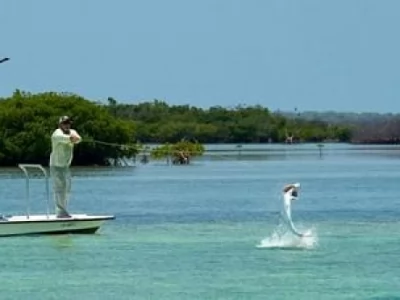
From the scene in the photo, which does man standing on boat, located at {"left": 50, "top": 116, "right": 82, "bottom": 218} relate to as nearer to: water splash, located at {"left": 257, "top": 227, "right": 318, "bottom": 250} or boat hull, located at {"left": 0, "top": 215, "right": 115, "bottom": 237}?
boat hull, located at {"left": 0, "top": 215, "right": 115, "bottom": 237}

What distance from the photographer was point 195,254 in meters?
29.7

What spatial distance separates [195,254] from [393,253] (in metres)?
3.58

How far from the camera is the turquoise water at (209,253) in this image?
80.3ft

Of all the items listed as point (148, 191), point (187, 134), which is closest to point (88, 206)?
point (148, 191)

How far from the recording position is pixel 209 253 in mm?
29797

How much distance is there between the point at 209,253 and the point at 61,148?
428 cm

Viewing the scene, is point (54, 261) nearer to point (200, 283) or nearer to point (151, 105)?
point (200, 283)

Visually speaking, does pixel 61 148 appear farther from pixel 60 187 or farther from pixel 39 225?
pixel 39 225

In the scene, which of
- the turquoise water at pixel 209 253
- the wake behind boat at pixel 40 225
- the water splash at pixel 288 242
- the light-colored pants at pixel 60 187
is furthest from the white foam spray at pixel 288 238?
the light-colored pants at pixel 60 187

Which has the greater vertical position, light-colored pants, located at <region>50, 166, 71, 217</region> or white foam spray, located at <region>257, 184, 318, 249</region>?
light-colored pants, located at <region>50, 166, 71, 217</region>

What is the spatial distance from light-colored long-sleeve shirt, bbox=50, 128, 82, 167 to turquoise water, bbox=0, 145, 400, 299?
Result: 4.91 feet

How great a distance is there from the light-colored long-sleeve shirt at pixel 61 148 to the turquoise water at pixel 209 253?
150 cm

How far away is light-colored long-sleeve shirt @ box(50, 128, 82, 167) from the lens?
3209cm

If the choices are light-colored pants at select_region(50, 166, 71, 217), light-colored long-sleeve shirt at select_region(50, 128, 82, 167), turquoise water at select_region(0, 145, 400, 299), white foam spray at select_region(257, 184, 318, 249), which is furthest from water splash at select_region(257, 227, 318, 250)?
light-colored long-sleeve shirt at select_region(50, 128, 82, 167)
